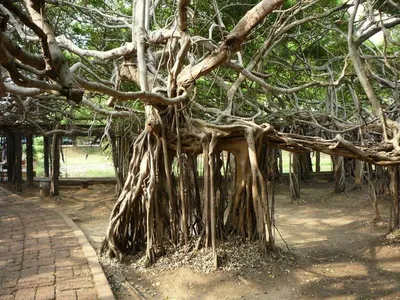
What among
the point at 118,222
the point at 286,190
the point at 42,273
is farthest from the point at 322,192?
the point at 42,273

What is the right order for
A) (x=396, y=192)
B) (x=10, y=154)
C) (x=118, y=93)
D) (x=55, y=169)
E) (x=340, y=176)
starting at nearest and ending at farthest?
(x=118, y=93), (x=396, y=192), (x=55, y=169), (x=340, y=176), (x=10, y=154)

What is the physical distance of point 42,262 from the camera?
489 cm

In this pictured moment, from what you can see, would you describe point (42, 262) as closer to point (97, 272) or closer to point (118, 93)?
point (97, 272)

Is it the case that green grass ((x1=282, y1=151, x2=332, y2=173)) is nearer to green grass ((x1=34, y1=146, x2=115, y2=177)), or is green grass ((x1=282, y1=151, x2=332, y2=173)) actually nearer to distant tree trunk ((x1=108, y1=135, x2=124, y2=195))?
green grass ((x1=34, y1=146, x2=115, y2=177))

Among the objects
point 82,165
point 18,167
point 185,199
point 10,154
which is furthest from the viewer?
point 82,165

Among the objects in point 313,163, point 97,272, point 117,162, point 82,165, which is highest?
point 117,162

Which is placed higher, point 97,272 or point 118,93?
point 118,93

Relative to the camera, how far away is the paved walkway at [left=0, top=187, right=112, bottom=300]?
3.98 meters

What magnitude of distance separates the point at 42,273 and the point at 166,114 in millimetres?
2474

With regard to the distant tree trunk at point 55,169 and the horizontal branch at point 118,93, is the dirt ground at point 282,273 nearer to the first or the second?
the horizontal branch at point 118,93

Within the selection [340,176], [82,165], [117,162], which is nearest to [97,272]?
[117,162]

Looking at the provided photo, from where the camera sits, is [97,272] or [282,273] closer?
[97,272]

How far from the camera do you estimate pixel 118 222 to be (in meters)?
5.32

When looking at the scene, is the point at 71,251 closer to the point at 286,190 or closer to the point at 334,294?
the point at 334,294
